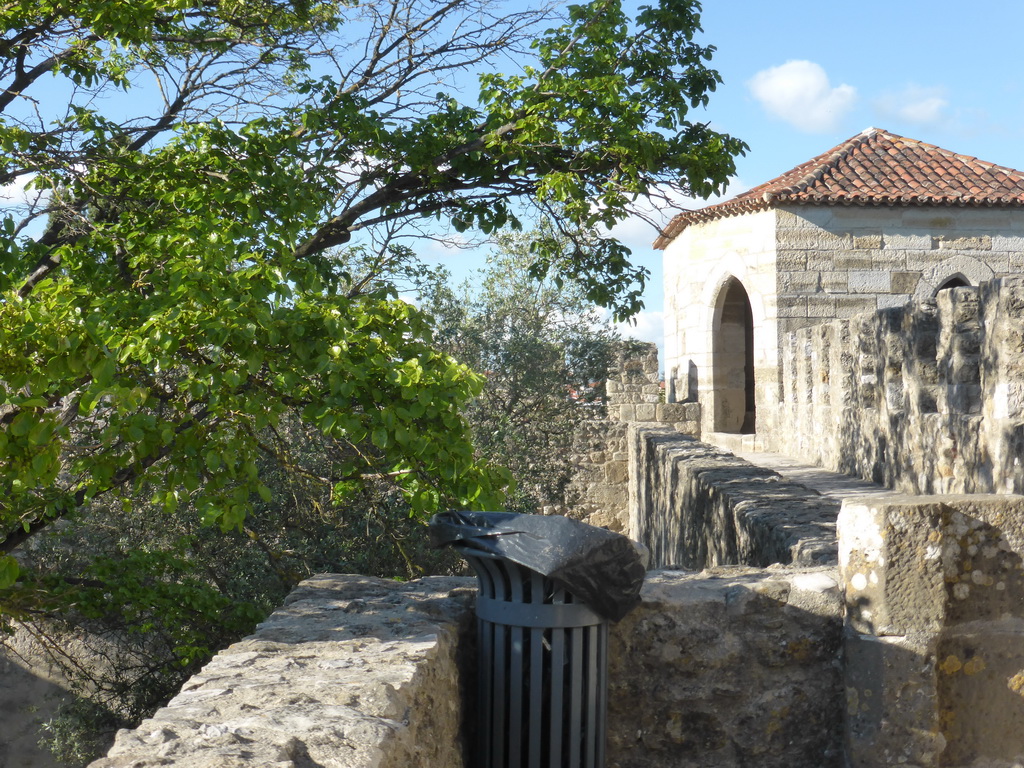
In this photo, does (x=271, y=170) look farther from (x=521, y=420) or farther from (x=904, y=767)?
(x=521, y=420)

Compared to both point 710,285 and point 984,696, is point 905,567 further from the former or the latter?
point 710,285

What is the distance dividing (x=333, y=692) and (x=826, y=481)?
5.51 metres

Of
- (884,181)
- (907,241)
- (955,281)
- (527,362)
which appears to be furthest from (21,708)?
(955,281)

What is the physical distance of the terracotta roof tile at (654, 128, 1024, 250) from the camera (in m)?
12.4

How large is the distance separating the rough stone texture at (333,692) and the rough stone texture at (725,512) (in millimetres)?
1381

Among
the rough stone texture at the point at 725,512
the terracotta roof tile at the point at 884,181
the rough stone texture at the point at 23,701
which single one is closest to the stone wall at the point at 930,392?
the rough stone texture at the point at 725,512

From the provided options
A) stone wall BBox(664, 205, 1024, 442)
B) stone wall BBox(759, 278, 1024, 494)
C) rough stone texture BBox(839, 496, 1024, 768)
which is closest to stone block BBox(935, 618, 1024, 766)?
rough stone texture BBox(839, 496, 1024, 768)

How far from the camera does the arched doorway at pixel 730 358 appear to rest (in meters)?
14.1

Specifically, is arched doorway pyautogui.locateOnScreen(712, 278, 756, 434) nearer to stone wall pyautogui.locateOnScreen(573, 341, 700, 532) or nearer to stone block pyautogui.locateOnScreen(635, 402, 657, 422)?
stone wall pyautogui.locateOnScreen(573, 341, 700, 532)

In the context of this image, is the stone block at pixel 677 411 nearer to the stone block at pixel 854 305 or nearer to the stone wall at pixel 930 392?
the stone block at pixel 854 305

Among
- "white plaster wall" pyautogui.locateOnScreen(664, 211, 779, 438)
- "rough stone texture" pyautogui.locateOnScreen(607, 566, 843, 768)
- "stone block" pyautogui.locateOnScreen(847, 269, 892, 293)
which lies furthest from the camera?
"white plaster wall" pyautogui.locateOnScreen(664, 211, 779, 438)

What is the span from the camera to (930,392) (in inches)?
217

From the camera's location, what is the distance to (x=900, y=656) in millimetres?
2635

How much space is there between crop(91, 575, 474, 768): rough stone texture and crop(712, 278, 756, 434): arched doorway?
11.5 m
